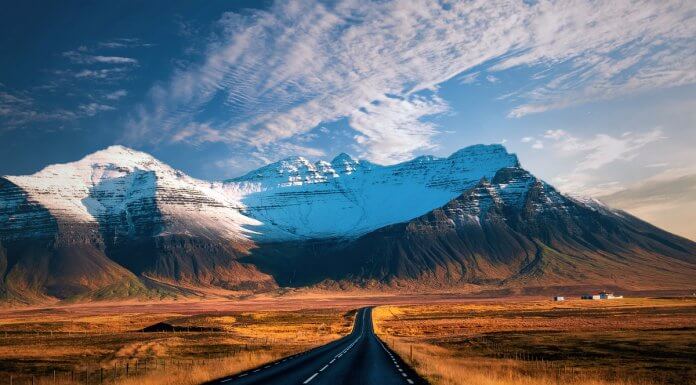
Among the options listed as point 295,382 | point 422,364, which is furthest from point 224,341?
point 295,382

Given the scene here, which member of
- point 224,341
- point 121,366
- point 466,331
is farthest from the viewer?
point 466,331

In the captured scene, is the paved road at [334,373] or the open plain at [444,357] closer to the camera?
the paved road at [334,373]

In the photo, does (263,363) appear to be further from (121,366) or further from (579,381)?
(579,381)

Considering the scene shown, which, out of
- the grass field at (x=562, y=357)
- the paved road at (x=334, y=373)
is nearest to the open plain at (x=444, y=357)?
the grass field at (x=562, y=357)

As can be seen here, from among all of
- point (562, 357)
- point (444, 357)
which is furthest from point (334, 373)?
point (562, 357)

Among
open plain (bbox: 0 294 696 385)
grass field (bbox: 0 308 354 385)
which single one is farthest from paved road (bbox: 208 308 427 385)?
grass field (bbox: 0 308 354 385)

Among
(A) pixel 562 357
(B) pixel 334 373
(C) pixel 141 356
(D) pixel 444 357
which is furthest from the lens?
(C) pixel 141 356

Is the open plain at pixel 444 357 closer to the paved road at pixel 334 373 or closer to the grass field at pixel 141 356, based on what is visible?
the grass field at pixel 141 356

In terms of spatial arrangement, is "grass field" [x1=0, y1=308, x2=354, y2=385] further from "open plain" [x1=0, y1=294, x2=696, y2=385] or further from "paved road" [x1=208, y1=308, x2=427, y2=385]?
"paved road" [x1=208, y1=308, x2=427, y2=385]

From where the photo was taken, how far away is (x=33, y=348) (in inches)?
2427

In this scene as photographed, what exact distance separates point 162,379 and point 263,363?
1036 centimetres

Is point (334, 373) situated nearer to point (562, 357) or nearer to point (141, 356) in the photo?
point (562, 357)

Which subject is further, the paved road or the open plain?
the open plain

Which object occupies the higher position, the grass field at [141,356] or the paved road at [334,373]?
the paved road at [334,373]
